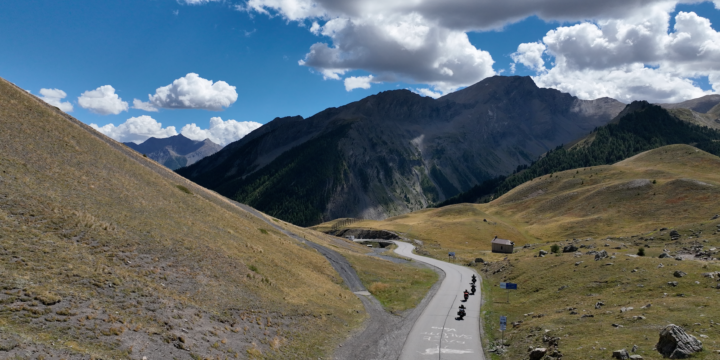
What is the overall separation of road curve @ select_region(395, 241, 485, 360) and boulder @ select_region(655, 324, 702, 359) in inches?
442

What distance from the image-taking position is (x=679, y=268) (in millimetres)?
35250

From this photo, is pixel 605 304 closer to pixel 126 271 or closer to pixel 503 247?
pixel 126 271

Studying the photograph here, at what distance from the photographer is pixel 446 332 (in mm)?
33438

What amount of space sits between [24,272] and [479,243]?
364 ft

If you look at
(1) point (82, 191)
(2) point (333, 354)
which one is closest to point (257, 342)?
(2) point (333, 354)

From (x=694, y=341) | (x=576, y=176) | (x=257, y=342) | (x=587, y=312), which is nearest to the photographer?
(x=694, y=341)

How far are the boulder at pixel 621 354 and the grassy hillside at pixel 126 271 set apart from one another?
18917 mm

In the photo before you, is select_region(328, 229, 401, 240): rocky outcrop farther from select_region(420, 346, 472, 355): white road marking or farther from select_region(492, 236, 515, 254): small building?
select_region(420, 346, 472, 355): white road marking

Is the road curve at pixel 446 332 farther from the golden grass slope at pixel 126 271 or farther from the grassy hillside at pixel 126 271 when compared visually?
the golden grass slope at pixel 126 271

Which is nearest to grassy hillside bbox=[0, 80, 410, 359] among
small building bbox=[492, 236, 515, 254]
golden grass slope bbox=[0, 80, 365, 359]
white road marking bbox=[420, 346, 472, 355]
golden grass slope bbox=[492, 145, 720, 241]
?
golden grass slope bbox=[0, 80, 365, 359]

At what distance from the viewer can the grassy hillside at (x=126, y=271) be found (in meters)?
18.8

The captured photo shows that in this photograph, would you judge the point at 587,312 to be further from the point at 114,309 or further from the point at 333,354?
the point at 114,309

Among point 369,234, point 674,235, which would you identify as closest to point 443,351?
point 674,235

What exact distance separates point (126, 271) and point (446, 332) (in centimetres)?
2622
